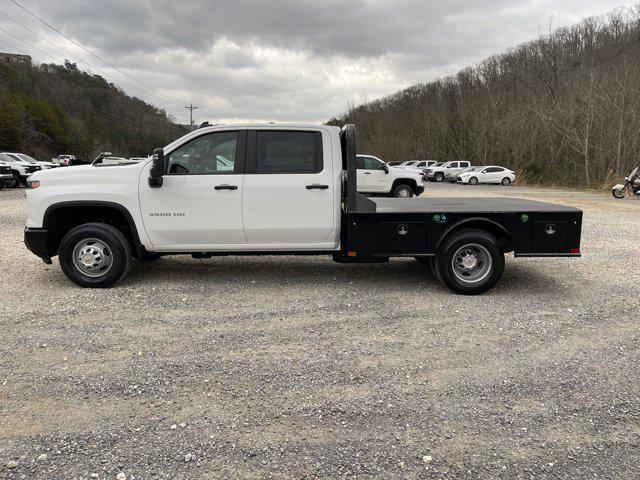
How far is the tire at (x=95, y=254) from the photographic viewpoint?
20.0 ft

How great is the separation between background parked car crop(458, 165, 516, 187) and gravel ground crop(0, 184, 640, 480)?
32.2 meters

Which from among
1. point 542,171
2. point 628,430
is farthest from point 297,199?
point 542,171

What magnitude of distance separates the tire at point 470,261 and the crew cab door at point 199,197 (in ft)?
8.29

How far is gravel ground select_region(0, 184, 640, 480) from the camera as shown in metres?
2.92

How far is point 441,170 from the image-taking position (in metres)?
42.2

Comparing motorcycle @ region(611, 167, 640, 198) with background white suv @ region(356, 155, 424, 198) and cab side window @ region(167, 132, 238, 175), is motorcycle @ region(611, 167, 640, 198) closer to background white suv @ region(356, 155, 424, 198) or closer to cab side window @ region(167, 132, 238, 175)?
background white suv @ region(356, 155, 424, 198)

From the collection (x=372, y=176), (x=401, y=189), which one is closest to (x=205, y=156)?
(x=372, y=176)

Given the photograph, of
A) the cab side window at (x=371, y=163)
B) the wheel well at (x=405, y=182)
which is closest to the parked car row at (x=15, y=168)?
the cab side window at (x=371, y=163)

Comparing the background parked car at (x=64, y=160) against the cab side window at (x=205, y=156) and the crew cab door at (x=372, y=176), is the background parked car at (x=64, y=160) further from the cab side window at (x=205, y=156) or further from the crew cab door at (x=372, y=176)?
the cab side window at (x=205, y=156)

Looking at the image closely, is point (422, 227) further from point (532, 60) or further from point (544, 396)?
point (532, 60)

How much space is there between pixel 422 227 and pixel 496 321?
1.41 meters

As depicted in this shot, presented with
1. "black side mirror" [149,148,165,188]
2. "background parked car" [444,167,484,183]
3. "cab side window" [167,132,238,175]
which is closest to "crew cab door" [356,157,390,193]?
"cab side window" [167,132,238,175]

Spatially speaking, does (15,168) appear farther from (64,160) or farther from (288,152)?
(64,160)

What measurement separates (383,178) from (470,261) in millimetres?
13273
